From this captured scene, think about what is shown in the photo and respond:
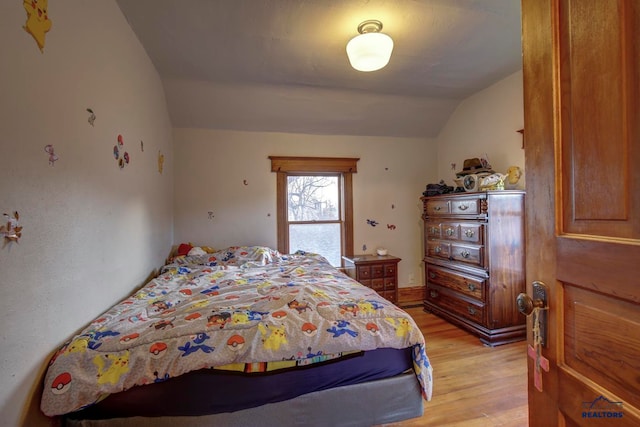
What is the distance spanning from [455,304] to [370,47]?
8.59ft

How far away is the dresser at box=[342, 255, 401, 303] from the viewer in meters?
3.50

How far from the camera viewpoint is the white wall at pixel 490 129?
9.63 ft

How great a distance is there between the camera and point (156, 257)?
271cm

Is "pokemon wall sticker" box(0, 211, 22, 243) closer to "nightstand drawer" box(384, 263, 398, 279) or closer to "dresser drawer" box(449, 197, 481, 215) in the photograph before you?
"dresser drawer" box(449, 197, 481, 215)

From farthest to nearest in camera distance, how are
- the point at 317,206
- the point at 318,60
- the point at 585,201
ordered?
the point at 317,206
the point at 318,60
the point at 585,201

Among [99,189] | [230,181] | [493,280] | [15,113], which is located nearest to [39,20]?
[15,113]

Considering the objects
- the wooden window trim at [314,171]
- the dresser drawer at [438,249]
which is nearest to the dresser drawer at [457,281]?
the dresser drawer at [438,249]

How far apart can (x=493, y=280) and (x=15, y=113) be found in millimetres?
3276

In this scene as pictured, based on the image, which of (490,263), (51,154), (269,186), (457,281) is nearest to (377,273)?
(457,281)

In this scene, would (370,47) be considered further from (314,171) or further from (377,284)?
(377,284)

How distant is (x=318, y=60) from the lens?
2.55m

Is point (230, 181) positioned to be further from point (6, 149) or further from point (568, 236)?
point (568, 236)

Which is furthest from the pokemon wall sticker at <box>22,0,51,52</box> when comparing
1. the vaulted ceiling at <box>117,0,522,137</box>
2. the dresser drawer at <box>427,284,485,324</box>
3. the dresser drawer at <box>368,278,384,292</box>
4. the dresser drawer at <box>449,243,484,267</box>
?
the dresser drawer at <box>427,284,485,324</box>

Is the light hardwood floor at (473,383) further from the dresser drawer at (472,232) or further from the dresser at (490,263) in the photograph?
the dresser drawer at (472,232)
